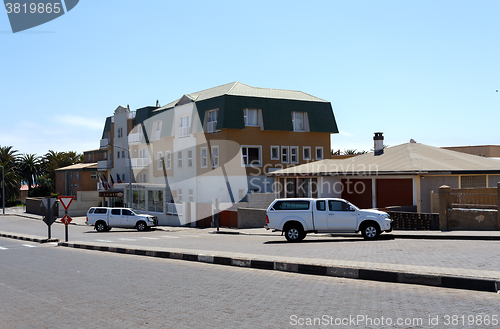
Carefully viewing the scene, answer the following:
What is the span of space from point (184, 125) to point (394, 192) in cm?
2396

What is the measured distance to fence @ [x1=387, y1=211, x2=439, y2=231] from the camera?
2111cm

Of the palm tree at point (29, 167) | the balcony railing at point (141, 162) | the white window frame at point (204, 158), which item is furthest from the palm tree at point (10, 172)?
the white window frame at point (204, 158)

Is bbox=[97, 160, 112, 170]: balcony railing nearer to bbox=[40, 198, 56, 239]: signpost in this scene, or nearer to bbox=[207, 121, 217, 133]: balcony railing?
bbox=[207, 121, 217, 133]: balcony railing

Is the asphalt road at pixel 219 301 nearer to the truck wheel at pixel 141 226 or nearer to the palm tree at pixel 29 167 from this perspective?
the truck wheel at pixel 141 226

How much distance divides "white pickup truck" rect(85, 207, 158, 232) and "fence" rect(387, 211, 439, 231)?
20401 mm

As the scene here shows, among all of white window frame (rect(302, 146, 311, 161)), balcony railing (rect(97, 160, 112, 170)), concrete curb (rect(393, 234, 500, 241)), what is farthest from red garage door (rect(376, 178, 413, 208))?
balcony railing (rect(97, 160, 112, 170))

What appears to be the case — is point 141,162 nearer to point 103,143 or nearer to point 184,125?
point 184,125

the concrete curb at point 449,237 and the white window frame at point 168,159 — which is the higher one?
the white window frame at point 168,159

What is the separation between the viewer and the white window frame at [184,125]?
4531 centimetres

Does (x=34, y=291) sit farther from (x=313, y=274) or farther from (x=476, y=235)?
(x=476, y=235)

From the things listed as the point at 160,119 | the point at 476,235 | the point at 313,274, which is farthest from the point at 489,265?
the point at 160,119

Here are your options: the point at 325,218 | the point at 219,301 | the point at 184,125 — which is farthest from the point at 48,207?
the point at 184,125

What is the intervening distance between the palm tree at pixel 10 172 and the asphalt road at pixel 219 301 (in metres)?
79.7

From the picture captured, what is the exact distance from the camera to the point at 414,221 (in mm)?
21766
